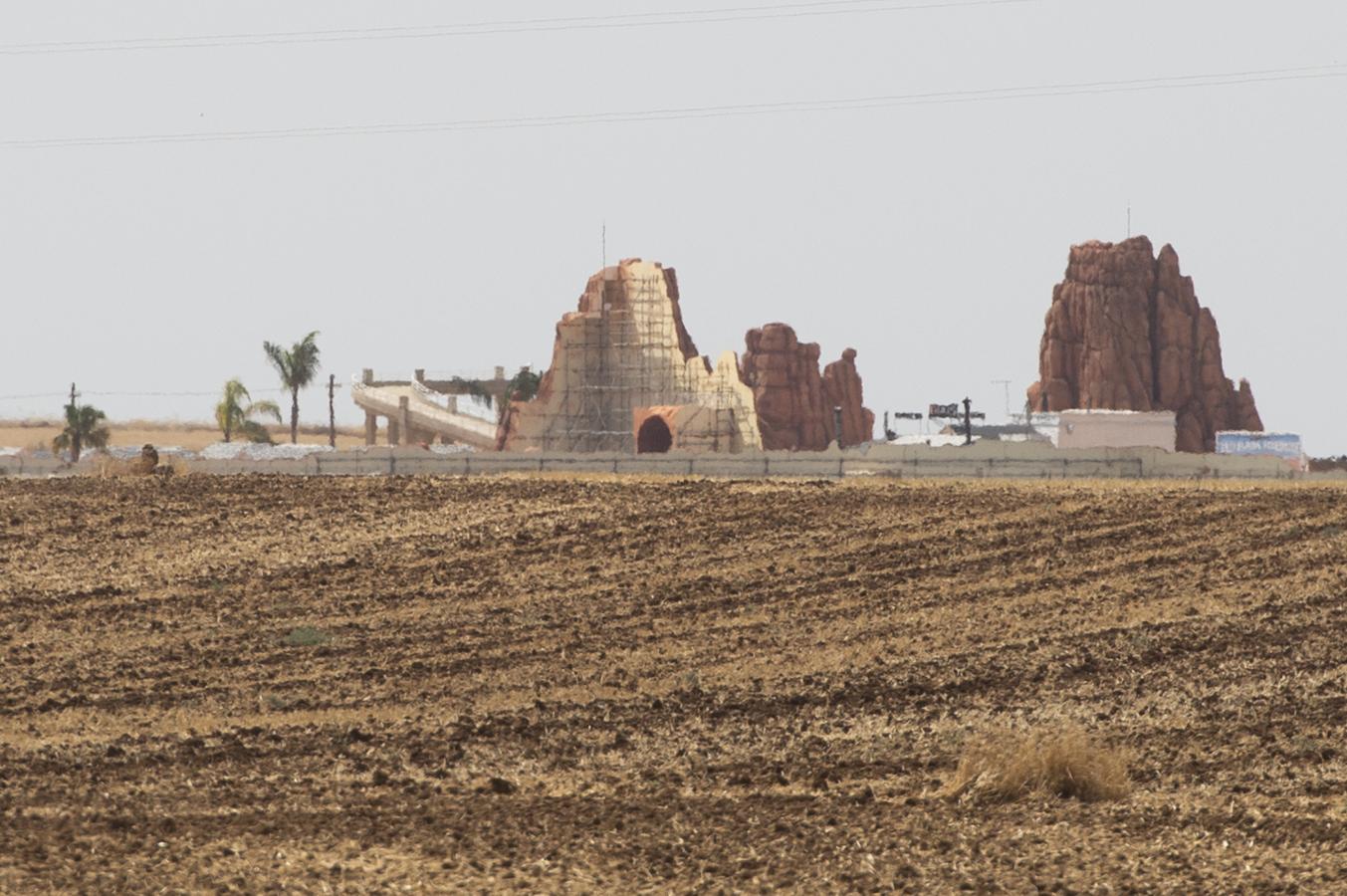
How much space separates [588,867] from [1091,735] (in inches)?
338

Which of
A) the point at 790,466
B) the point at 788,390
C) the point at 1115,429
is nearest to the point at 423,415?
the point at 788,390

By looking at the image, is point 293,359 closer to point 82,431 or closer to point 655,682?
point 82,431

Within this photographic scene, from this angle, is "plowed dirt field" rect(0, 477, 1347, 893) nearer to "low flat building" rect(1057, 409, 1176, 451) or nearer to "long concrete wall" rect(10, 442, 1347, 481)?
"long concrete wall" rect(10, 442, 1347, 481)

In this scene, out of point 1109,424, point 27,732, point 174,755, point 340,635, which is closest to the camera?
point 174,755

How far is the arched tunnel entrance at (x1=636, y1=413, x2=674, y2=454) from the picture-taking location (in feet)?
352

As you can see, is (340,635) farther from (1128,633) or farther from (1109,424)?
(1109,424)

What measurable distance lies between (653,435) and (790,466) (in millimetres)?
45040

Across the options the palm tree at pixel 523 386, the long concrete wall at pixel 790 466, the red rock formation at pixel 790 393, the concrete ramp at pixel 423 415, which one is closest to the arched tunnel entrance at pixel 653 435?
the concrete ramp at pixel 423 415

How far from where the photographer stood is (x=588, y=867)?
14.9m

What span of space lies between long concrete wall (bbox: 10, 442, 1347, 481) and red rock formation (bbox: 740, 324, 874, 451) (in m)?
58.8

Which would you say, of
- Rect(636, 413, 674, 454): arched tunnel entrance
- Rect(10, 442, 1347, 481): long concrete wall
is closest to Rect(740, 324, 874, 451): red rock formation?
Rect(636, 413, 674, 454): arched tunnel entrance

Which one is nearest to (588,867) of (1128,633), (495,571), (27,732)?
(27,732)

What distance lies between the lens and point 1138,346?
426ft

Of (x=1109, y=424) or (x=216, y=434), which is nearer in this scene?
(x=1109, y=424)
